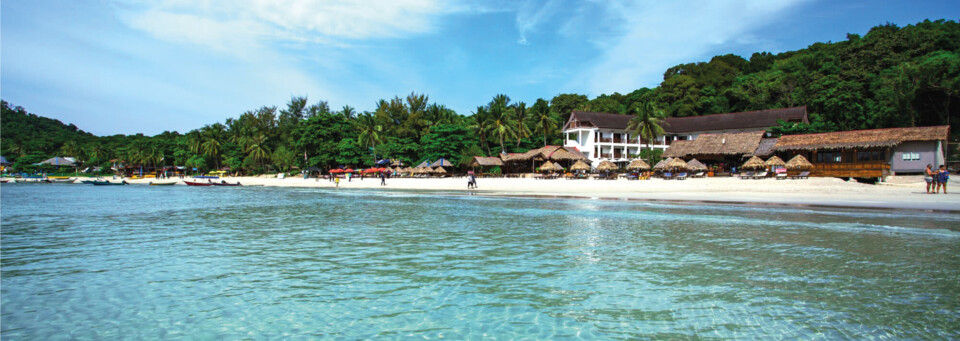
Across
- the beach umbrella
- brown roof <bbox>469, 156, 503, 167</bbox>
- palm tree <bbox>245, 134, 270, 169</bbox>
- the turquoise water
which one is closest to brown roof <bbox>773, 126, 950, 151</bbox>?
the beach umbrella

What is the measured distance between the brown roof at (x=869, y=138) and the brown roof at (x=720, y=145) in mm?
4939

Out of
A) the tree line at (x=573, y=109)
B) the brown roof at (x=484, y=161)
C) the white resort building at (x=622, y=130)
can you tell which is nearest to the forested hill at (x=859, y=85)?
the tree line at (x=573, y=109)

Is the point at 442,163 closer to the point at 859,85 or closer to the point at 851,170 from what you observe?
the point at 851,170

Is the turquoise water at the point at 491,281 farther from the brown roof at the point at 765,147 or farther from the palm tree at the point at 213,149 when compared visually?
the palm tree at the point at 213,149

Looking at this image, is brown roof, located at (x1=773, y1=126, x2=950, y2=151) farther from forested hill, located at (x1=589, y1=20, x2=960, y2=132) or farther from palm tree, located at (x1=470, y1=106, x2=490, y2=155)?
palm tree, located at (x1=470, y1=106, x2=490, y2=155)

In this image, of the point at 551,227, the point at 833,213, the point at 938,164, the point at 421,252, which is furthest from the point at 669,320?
the point at 938,164

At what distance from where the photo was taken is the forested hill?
116ft

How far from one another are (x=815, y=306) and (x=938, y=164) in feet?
106

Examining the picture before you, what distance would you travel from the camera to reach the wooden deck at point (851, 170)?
27.2m

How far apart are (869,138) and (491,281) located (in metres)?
32.1

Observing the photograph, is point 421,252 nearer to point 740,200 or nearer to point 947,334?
point 947,334

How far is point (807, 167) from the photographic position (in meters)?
28.8

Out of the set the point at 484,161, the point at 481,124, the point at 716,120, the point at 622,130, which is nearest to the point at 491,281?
the point at 484,161

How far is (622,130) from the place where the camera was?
52.8m
